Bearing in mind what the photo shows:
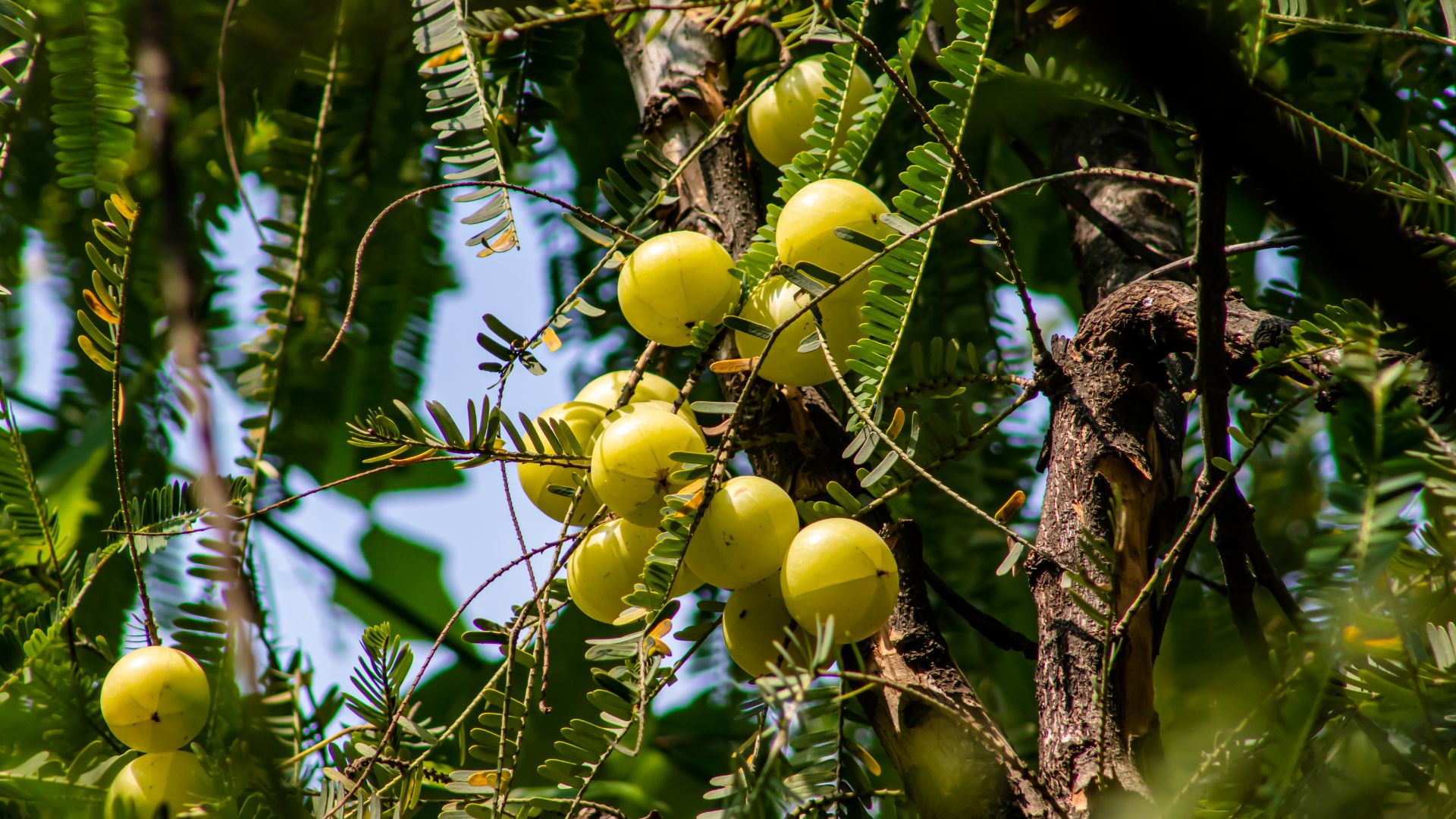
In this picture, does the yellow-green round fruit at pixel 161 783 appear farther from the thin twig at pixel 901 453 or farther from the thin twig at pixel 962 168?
the thin twig at pixel 962 168

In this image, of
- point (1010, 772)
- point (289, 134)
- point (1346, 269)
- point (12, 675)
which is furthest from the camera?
point (289, 134)

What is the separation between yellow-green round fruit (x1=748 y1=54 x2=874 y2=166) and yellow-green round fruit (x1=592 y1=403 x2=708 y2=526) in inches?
10.7

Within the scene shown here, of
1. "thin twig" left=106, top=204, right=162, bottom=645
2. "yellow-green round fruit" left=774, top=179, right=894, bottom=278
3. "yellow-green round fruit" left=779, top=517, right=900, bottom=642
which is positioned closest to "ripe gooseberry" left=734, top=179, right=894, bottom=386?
"yellow-green round fruit" left=774, top=179, right=894, bottom=278

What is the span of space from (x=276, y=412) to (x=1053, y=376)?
71 cm

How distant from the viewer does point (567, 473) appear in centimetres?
67

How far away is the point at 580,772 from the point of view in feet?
1.99

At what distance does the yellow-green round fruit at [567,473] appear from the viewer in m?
0.67

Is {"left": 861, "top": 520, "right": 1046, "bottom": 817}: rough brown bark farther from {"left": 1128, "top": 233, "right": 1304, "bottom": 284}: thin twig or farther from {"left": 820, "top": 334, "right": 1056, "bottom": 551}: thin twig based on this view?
{"left": 1128, "top": 233, "right": 1304, "bottom": 284}: thin twig

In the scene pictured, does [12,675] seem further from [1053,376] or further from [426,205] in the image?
[1053,376]

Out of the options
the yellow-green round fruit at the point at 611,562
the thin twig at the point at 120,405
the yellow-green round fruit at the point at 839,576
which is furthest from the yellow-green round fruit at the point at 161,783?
the yellow-green round fruit at the point at 839,576

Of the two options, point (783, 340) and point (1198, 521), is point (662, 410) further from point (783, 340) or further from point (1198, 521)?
point (1198, 521)

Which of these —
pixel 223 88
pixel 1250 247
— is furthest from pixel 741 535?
pixel 223 88

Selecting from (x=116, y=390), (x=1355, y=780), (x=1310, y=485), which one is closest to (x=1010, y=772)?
→ (x=1355, y=780)

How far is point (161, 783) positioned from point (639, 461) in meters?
0.41
